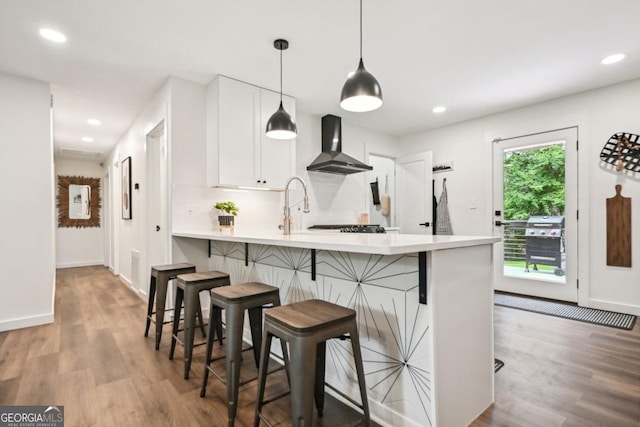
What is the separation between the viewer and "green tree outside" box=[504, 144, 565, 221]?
3.92 meters

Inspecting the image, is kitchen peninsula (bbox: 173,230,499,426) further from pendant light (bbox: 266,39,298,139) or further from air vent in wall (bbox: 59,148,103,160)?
air vent in wall (bbox: 59,148,103,160)

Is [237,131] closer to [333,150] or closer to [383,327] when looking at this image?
[333,150]

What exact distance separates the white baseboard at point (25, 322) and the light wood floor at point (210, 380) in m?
0.09

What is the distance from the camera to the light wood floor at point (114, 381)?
1.65 meters

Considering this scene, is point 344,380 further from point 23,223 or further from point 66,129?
point 66,129

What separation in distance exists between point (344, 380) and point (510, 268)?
3567 mm

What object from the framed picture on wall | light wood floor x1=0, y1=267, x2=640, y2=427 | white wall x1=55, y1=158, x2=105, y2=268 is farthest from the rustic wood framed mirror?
light wood floor x1=0, y1=267, x2=640, y2=427

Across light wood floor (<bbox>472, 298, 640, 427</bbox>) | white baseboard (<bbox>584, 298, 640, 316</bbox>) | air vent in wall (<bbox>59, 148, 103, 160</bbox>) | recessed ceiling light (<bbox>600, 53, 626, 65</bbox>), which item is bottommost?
light wood floor (<bbox>472, 298, 640, 427</bbox>)

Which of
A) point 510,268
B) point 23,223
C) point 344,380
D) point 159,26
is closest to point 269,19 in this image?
point 159,26

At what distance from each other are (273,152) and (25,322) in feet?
9.95

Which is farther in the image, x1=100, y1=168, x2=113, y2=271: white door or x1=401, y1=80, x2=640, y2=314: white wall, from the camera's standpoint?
x1=100, y1=168, x2=113, y2=271: white door

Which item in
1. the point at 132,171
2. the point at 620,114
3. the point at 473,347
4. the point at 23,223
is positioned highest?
the point at 620,114

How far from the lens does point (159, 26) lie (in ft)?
7.80

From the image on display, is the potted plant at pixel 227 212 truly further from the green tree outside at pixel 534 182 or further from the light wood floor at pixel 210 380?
the green tree outside at pixel 534 182
